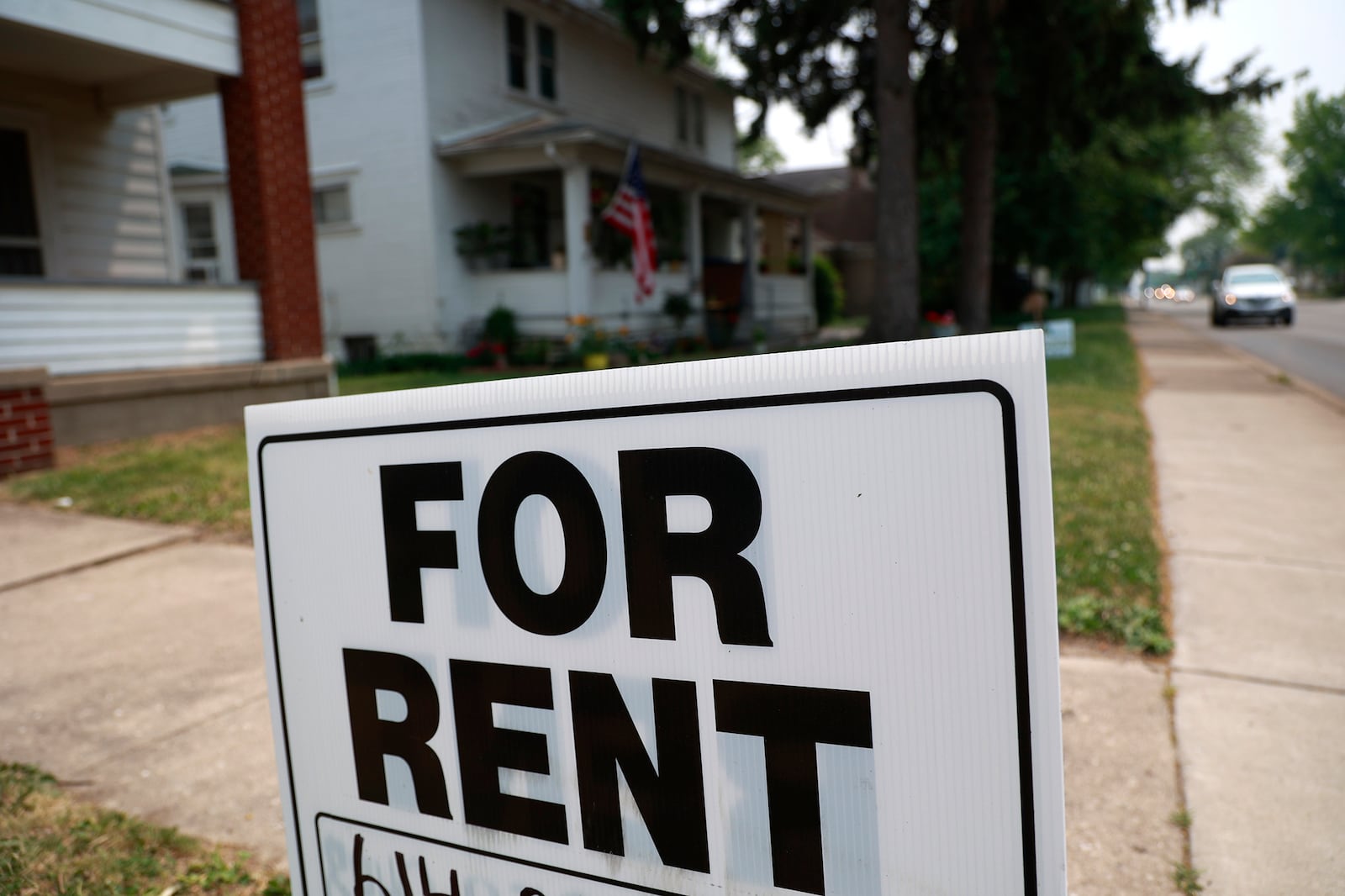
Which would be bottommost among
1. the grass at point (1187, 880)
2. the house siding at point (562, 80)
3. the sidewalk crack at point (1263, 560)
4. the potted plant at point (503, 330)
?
the grass at point (1187, 880)

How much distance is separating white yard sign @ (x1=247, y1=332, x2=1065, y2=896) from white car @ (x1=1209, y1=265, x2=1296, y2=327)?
104 feet

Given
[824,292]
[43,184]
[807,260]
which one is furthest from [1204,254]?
[43,184]

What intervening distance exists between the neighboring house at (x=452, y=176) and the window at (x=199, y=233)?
0.04 metres

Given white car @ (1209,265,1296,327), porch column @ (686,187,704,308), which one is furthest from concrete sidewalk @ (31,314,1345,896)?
white car @ (1209,265,1296,327)

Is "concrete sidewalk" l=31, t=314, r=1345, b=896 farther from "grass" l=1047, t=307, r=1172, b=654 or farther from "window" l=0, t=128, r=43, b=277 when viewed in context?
"window" l=0, t=128, r=43, b=277

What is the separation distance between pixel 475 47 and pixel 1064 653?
15307 mm

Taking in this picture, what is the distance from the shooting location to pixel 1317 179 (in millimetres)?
72438

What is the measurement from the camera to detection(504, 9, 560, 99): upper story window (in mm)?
16906

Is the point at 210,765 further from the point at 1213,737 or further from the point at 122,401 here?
the point at 122,401

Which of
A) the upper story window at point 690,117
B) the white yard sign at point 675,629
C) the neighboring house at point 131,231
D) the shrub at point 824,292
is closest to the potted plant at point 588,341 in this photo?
the neighboring house at point 131,231

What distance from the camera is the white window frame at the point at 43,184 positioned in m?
9.98

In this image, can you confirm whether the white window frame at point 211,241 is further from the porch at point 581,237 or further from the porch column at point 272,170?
the porch column at point 272,170

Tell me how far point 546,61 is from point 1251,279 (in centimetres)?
2227

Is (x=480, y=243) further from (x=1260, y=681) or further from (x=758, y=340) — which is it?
(x=1260, y=681)
